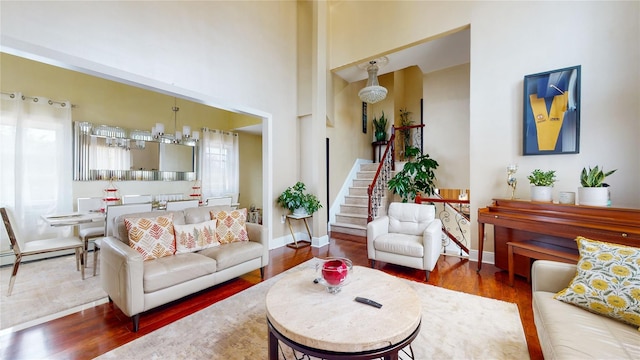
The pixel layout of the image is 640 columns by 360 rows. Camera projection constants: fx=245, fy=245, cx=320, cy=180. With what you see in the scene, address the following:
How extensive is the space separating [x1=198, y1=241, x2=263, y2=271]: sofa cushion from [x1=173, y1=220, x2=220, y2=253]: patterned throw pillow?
9 centimetres

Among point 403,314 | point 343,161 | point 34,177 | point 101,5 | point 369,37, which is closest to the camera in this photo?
point 403,314

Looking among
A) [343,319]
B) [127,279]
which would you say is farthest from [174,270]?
[343,319]

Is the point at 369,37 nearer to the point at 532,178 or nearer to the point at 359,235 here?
the point at 532,178

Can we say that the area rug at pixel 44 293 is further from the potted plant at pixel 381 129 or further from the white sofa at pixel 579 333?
the potted plant at pixel 381 129

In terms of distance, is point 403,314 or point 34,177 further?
point 34,177

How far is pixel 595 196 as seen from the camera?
2535mm

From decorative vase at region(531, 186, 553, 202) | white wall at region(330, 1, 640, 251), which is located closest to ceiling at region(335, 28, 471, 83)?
white wall at region(330, 1, 640, 251)

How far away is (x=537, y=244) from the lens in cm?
293

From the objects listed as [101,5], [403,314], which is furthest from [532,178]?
[101,5]

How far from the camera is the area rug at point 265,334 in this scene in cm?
170

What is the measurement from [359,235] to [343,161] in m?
2.04

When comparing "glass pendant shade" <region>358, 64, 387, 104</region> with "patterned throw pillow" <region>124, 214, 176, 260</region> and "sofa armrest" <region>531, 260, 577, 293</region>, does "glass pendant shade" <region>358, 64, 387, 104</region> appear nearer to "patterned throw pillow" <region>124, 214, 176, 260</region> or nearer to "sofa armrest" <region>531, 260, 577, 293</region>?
"sofa armrest" <region>531, 260, 577, 293</region>

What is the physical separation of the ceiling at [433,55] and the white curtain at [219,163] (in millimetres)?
3317

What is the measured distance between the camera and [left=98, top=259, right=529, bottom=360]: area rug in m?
1.70
